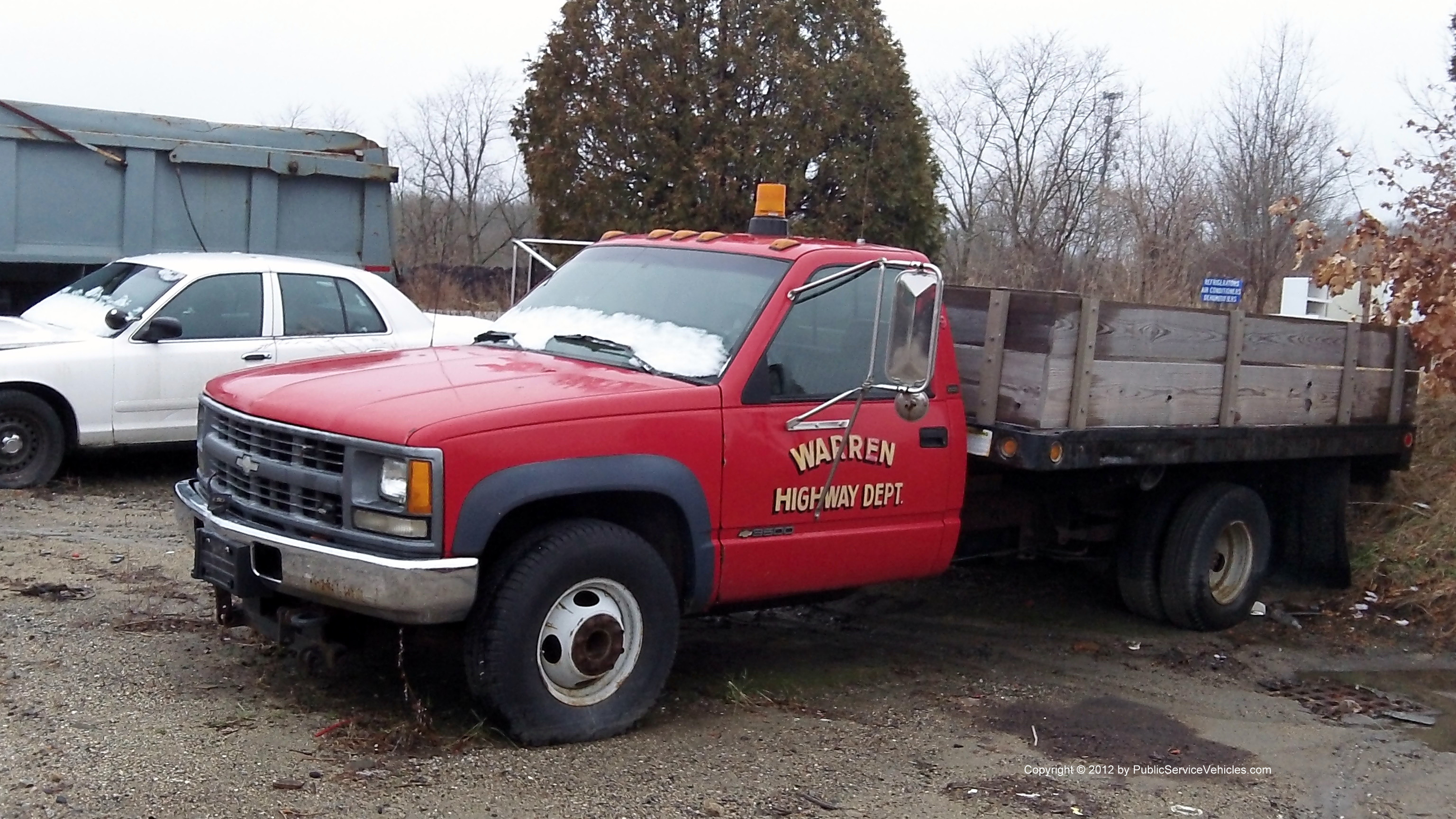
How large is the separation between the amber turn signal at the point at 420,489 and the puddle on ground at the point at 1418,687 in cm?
429

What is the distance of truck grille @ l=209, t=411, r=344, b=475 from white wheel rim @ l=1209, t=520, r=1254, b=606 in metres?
4.95

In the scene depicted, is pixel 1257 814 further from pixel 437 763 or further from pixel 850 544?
pixel 437 763

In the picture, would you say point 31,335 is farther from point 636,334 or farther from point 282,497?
point 636,334

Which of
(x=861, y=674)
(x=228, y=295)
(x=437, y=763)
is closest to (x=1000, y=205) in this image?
(x=228, y=295)

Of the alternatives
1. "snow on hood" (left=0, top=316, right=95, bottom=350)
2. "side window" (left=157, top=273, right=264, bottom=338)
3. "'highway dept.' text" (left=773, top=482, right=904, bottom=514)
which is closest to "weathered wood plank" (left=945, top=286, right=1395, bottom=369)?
"'highway dept.' text" (left=773, top=482, right=904, bottom=514)

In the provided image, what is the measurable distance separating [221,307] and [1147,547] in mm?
5982

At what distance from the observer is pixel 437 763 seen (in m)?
4.55

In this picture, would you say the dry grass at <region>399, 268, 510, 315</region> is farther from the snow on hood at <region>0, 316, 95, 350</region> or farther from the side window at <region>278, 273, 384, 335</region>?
the snow on hood at <region>0, 316, 95, 350</region>

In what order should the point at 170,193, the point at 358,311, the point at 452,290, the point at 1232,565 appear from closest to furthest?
1. the point at 1232,565
2. the point at 358,311
3. the point at 170,193
4. the point at 452,290

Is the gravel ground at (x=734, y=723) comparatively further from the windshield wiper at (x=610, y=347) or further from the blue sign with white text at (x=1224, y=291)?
the blue sign with white text at (x=1224, y=291)

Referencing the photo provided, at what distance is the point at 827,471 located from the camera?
5.43 metres

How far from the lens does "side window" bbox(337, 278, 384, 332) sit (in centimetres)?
954

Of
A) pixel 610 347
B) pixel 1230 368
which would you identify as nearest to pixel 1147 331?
pixel 1230 368

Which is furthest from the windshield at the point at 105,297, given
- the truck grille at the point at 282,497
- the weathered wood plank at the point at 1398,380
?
the weathered wood plank at the point at 1398,380
